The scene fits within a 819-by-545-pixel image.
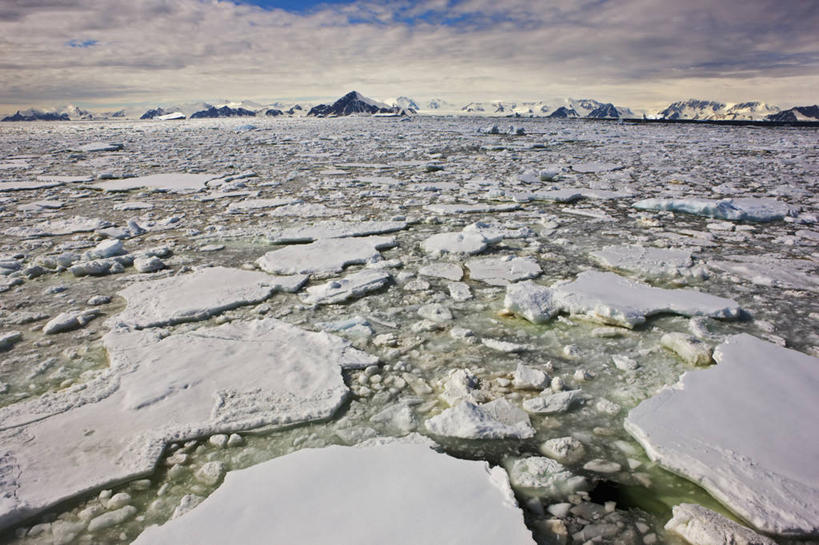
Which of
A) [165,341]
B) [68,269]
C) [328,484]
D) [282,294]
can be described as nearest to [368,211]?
[282,294]

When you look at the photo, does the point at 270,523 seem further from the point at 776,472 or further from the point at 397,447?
the point at 776,472

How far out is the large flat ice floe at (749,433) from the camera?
3.62 ft

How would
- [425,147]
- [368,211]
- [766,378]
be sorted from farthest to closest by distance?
1. [425,147]
2. [368,211]
3. [766,378]

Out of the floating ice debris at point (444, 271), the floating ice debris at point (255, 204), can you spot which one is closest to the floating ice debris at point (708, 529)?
the floating ice debris at point (444, 271)

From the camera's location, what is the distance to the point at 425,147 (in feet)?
38.0

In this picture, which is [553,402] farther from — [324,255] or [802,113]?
[802,113]

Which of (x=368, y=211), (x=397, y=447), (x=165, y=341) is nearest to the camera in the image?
(x=397, y=447)

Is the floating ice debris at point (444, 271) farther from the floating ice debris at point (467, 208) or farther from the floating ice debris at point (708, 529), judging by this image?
the floating ice debris at point (708, 529)

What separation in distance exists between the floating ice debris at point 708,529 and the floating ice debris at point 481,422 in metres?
0.43

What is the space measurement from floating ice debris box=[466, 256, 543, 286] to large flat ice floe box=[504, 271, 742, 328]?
10.1 inches

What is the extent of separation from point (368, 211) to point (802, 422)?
3.64 meters

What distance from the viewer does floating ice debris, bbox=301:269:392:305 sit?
7.72 feet

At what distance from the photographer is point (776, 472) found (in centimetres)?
119

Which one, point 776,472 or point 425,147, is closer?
point 776,472
